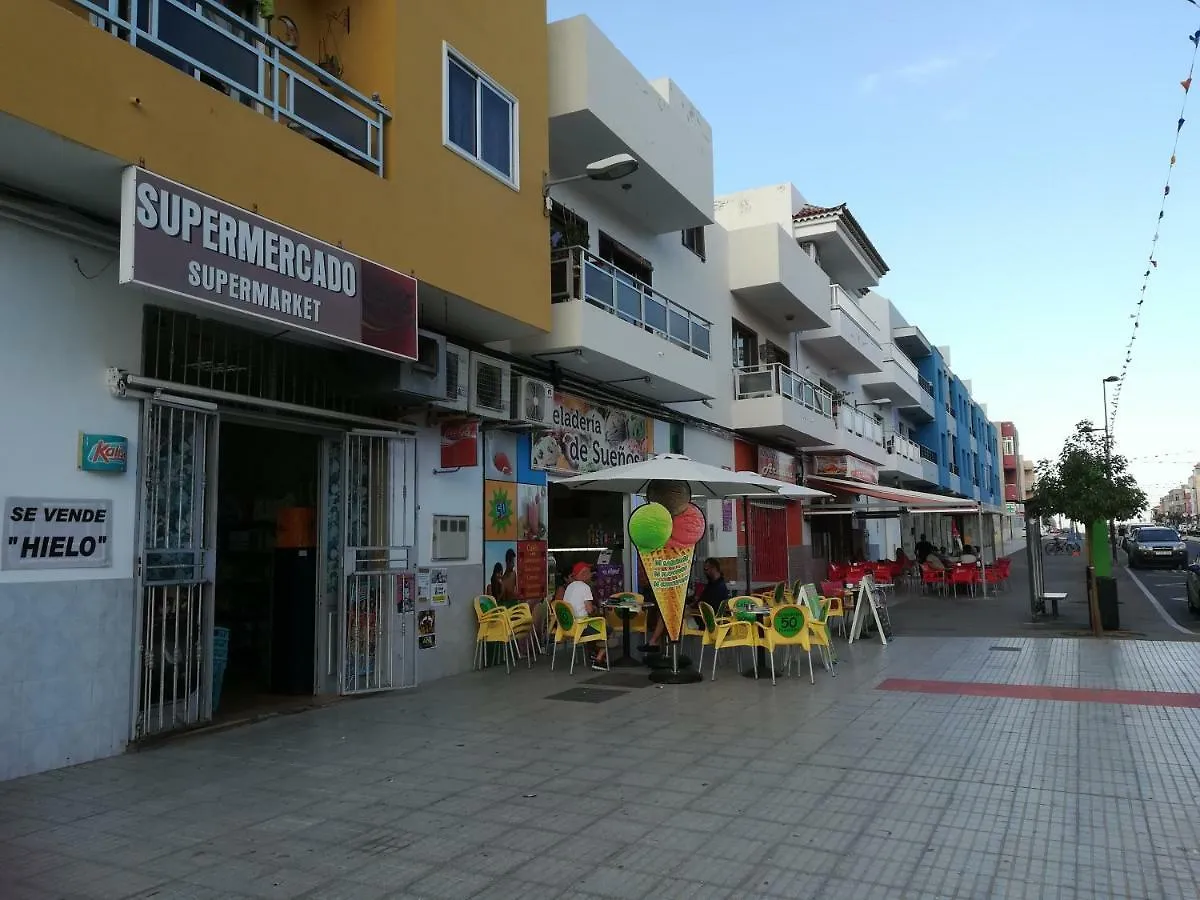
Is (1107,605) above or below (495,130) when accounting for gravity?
below

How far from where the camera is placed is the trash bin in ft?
46.9

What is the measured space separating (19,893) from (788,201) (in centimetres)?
2540

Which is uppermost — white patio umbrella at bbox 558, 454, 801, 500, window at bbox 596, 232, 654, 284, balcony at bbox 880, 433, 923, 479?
window at bbox 596, 232, 654, 284

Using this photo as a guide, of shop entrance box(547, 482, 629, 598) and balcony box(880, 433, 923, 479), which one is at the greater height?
balcony box(880, 433, 923, 479)

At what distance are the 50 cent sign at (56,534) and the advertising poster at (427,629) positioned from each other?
4033 mm

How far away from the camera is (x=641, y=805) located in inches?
220

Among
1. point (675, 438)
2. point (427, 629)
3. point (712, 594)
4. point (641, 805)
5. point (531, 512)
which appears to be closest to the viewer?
point (641, 805)

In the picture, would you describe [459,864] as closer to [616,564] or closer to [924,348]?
[616,564]

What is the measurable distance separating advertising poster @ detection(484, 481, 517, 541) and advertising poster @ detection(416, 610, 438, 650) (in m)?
1.52

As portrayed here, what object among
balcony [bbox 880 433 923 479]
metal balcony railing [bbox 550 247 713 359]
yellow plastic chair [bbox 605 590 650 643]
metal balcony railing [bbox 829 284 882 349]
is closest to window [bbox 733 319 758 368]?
metal balcony railing [bbox 829 284 882 349]

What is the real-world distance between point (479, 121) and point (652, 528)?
5322 millimetres

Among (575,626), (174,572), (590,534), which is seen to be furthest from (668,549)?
(590,534)

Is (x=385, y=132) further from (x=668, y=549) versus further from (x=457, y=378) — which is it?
(x=668, y=549)

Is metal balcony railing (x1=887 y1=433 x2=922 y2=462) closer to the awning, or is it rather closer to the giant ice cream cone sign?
the awning
